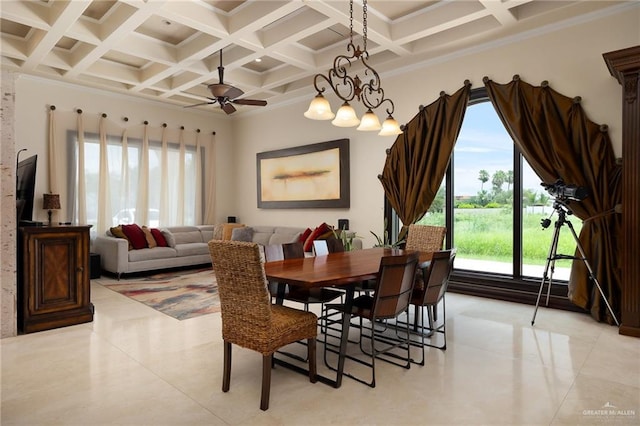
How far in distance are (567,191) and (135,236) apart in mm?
6125

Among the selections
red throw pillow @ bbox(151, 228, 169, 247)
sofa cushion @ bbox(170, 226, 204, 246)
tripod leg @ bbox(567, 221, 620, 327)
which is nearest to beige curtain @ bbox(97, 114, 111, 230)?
red throw pillow @ bbox(151, 228, 169, 247)

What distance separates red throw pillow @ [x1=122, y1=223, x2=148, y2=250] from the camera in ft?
21.5

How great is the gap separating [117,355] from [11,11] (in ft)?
12.5

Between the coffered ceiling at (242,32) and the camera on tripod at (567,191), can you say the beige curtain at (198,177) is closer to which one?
the coffered ceiling at (242,32)

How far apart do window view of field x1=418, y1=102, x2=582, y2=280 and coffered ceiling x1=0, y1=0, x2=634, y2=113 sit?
111 cm

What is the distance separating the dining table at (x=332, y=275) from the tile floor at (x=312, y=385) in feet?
0.80

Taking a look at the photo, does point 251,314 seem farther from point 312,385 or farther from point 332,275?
point 312,385

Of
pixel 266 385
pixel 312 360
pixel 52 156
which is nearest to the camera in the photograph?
pixel 266 385

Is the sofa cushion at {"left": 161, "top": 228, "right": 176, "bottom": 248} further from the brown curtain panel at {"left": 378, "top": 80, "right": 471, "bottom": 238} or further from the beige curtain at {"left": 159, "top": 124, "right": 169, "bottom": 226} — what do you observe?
the brown curtain panel at {"left": 378, "top": 80, "right": 471, "bottom": 238}

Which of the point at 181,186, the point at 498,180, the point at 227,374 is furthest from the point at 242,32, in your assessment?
the point at 181,186

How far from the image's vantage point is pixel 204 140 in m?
8.30

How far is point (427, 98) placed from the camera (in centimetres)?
546

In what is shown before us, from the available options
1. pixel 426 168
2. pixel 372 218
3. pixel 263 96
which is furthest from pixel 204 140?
pixel 426 168

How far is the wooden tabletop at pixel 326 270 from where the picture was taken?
2.40 metres
